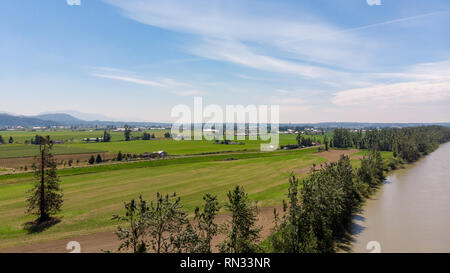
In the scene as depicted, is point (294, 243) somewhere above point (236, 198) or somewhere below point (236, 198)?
below

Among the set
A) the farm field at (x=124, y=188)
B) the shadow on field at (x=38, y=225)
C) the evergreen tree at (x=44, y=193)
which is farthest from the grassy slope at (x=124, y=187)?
the evergreen tree at (x=44, y=193)

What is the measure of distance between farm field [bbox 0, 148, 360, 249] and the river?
49.4 feet

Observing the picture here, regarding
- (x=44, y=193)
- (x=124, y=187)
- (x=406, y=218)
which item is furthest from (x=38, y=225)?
(x=406, y=218)

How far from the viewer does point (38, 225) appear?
3256cm

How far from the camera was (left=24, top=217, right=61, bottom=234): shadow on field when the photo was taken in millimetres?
31297

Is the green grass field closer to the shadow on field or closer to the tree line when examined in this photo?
the shadow on field

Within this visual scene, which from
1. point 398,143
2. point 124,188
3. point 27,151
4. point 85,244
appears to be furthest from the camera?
point 27,151

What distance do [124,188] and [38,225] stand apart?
18880 millimetres

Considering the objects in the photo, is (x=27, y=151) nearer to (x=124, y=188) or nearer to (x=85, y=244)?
(x=124, y=188)
